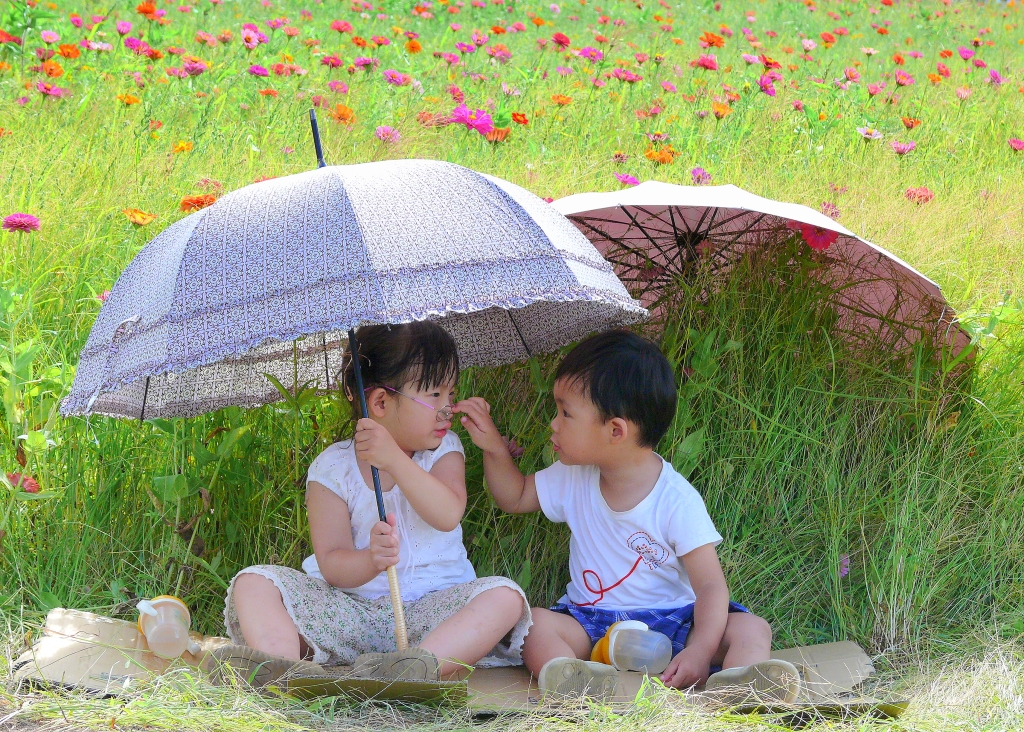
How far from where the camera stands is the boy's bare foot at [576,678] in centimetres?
196

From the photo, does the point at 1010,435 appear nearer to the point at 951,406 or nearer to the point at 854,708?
the point at 951,406

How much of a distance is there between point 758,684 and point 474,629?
0.57m

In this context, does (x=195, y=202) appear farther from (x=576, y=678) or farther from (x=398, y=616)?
(x=576, y=678)

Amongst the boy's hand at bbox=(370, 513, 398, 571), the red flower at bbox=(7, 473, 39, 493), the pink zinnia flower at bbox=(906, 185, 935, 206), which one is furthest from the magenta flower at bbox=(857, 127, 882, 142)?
the red flower at bbox=(7, 473, 39, 493)

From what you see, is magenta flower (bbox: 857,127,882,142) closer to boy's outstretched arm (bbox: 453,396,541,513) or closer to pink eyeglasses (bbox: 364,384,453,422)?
boy's outstretched arm (bbox: 453,396,541,513)

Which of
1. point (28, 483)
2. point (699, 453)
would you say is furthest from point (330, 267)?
point (699, 453)

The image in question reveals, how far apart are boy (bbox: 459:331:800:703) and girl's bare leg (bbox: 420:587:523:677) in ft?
0.38

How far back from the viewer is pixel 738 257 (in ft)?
8.90

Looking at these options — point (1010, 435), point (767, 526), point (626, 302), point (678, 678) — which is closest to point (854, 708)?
point (678, 678)

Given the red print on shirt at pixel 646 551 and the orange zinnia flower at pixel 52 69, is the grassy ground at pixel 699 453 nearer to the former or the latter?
the orange zinnia flower at pixel 52 69

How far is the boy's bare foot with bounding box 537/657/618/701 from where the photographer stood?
1961 millimetres

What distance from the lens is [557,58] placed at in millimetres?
5574

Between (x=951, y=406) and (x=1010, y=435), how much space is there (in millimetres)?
196

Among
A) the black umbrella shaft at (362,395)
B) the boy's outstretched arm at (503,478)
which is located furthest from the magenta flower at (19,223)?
the boy's outstretched arm at (503,478)
